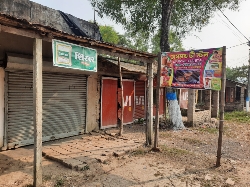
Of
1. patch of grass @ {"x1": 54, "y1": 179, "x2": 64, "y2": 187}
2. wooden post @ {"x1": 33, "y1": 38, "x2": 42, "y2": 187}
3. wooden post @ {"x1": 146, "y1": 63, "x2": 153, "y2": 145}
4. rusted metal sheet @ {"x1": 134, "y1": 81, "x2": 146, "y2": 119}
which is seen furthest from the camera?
rusted metal sheet @ {"x1": 134, "y1": 81, "x2": 146, "y2": 119}

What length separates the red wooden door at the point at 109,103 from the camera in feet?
32.8

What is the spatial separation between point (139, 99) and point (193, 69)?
648cm

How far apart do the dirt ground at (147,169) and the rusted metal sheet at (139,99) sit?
499cm

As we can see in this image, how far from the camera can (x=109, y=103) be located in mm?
10289

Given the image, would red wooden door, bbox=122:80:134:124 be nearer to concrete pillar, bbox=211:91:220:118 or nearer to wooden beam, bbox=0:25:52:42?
wooden beam, bbox=0:25:52:42

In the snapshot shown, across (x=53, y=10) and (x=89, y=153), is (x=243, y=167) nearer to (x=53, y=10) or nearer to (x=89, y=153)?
(x=89, y=153)

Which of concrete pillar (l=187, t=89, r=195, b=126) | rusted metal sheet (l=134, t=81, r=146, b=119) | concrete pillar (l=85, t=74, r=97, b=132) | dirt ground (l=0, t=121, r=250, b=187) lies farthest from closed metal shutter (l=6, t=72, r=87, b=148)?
concrete pillar (l=187, t=89, r=195, b=126)

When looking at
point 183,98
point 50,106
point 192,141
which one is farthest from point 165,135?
point 183,98

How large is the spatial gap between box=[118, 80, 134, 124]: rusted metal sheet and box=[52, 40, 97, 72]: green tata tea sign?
19.6 ft

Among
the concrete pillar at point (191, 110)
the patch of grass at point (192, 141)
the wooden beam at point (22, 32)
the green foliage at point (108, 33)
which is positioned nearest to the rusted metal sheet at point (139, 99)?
the concrete pillar at point (191, 110)

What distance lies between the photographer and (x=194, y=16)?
1395cm

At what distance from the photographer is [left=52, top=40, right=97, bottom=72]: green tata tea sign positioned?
4.61m

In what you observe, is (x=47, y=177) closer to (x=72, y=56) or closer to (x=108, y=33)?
(x=72, y=56)

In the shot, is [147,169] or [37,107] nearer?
[37,107]
